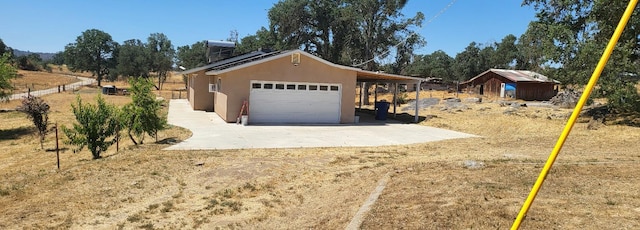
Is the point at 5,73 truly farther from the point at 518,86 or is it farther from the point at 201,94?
the point at 518,86

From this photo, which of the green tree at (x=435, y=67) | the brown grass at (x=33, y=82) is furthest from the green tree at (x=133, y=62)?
the green tree at (x=435, y=67)

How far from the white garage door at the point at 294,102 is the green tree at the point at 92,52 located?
171ft

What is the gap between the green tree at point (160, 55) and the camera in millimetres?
57469

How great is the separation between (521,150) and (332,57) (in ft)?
84.7

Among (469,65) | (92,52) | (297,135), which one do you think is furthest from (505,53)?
(92,52)

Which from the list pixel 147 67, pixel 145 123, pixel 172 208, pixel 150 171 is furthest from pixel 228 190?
pixel 147 67

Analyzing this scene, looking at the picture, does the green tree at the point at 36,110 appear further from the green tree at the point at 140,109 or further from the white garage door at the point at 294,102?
the white garage door at the point at 294,102

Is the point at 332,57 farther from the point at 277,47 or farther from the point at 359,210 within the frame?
the point at 359,210

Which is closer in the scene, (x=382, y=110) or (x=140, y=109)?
(x=140, y=109)

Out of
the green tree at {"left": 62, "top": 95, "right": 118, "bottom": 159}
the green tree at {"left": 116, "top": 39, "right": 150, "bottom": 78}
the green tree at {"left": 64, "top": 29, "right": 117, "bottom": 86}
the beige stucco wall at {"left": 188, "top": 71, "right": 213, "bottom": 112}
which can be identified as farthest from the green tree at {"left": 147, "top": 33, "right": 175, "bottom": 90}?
the green tree at {"left": 62, "top": 95, "right": 118, "bottom": 159}

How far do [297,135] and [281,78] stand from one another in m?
4.01

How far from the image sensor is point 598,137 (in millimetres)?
12984

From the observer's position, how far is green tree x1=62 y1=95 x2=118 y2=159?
10.0m

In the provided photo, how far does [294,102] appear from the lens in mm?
17547
